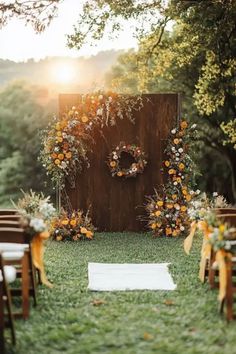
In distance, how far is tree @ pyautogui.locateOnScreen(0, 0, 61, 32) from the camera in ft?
32.2

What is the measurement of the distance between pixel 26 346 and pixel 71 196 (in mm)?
6175

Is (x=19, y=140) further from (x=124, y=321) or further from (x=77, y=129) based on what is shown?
Answer: (x=124, y=321)

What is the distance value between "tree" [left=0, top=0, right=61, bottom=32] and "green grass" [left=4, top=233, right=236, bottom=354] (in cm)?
370

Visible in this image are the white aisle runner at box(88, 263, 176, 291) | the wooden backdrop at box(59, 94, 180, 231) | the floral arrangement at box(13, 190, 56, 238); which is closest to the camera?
the floral arrangement at box(13, 190, 56, 238)

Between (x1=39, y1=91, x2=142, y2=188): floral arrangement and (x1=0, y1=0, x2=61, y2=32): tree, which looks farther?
(x1=39, y1=91, x2=142, y2=188): floral arrangement

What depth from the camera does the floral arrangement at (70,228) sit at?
10391 millimetres

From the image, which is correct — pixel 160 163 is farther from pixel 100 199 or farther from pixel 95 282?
pixel 95 282

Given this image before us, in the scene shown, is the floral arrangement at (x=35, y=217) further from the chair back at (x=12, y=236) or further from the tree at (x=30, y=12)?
the tree at (x=30, y=12)

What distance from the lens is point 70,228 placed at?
10.5 meters

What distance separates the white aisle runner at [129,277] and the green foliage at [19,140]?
1403 cm

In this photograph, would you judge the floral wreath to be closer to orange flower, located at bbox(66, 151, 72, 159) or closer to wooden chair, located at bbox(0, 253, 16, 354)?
orange flower, located at bbox(66, 151, 72, 159)

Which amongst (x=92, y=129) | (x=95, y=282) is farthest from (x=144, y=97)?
(x=95, y=282)

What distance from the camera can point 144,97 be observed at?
11109mm

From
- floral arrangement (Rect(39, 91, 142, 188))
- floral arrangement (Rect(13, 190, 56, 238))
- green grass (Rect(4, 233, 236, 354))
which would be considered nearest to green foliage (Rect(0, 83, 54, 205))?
floral arrangement (Rect(39, 91, 142, 188))
